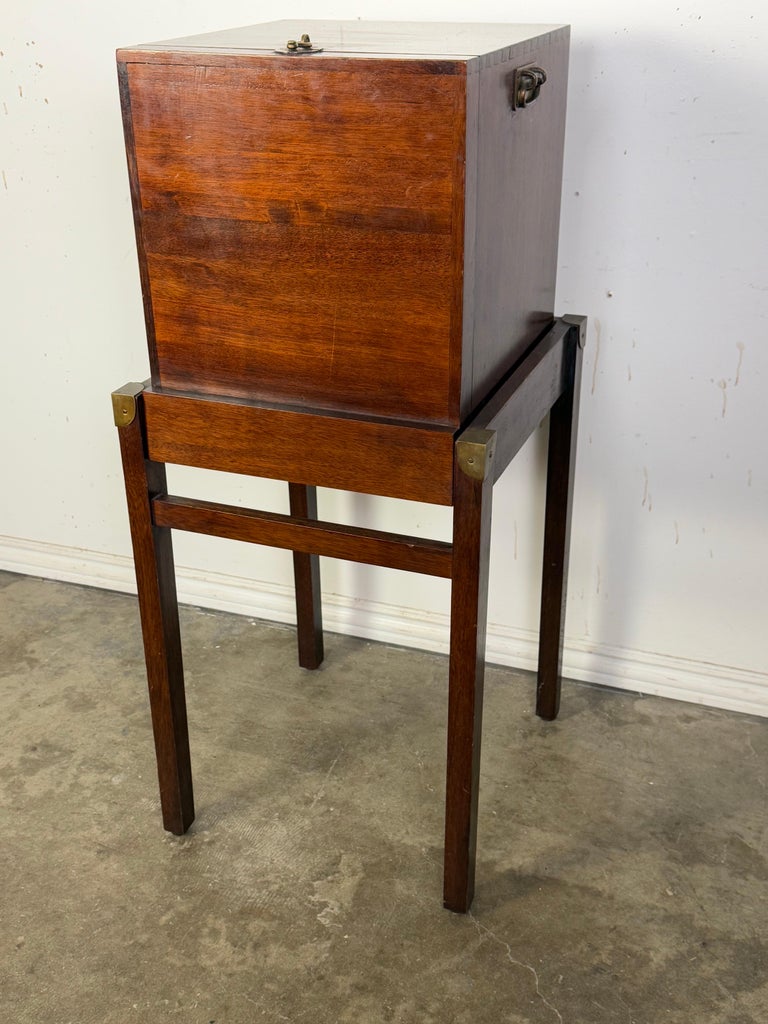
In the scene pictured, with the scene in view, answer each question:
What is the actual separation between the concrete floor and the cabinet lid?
3.88ft

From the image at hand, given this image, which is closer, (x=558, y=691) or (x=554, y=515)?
(x=554, y=515)

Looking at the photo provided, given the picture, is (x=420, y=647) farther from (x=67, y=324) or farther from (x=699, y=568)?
(x=67, y=324)

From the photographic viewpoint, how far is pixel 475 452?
4.09 feet

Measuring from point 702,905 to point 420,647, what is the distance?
840 millimetres

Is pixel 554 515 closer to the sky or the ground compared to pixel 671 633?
closer to the sky

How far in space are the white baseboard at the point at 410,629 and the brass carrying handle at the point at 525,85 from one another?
44.7 inches

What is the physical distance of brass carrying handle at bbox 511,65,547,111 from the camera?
1.28 meters

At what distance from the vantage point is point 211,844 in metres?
1.68

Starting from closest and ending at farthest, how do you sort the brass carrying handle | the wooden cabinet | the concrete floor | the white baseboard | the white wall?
the wooden cabinet, the brass carrying handle, the concrete floor, the white wall, the white baseboard

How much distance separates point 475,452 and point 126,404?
507 mm

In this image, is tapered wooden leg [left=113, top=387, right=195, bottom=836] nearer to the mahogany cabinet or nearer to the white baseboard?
the mahogany cabinet

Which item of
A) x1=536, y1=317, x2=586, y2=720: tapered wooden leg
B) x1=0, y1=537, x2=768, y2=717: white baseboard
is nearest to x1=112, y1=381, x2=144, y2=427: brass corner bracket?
x1=536, y1=317, x2=586, y2=720: tapered wooden leg

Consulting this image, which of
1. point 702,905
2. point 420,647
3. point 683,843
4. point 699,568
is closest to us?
point 702,905

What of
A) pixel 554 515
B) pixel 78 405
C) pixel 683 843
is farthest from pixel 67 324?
pixel 683 843
